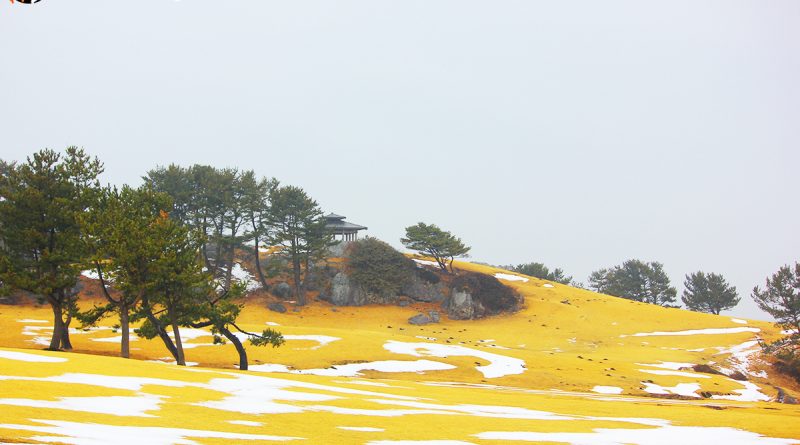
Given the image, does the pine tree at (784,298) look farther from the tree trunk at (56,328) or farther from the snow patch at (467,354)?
the tree trunk at (56,328)

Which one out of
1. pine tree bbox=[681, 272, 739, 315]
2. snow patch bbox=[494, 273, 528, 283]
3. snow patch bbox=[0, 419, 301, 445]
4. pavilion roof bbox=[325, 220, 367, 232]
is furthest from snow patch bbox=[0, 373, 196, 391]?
pine tree bbox=[681, 272, 739, 315]

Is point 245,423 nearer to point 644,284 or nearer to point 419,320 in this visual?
point 419,320

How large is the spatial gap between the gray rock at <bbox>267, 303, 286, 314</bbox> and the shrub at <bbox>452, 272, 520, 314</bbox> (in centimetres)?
2720

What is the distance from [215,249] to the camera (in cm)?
9781

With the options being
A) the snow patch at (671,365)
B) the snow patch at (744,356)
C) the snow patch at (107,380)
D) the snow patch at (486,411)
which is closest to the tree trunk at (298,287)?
the snow patch at (671,365)

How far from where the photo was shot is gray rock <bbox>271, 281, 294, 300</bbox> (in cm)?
9156

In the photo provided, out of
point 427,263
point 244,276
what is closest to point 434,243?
point 427,263

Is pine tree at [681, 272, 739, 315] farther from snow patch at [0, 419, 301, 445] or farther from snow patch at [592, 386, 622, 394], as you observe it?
snow patch at [0, 419, 301, 445]

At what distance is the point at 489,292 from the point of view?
313ft

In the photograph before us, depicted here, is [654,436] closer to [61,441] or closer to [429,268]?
[61,441]

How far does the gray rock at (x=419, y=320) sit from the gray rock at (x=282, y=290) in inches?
782

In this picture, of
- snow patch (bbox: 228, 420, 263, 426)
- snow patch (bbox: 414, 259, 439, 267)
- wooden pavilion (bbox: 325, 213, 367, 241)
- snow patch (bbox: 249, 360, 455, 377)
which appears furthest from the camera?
wooden pavilion (bbox: 325, 213, 367, 241)

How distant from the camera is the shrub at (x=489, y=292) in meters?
93.4

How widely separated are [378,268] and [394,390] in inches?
2431
